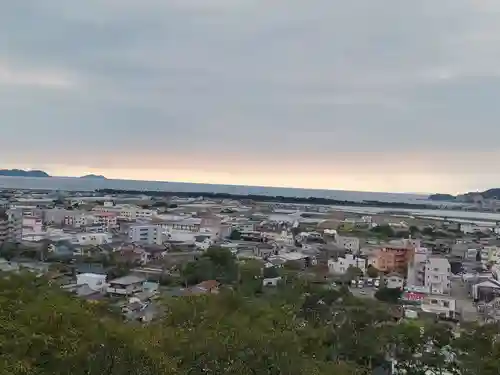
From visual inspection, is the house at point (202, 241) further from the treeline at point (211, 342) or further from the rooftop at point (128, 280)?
the treeline at point (211, 342)

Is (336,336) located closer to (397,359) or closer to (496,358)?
(397,359)

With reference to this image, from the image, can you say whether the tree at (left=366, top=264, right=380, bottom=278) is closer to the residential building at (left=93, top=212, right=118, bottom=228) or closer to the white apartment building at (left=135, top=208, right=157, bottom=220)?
the residential building at (left=93, top=212, right=118, bottom=228)

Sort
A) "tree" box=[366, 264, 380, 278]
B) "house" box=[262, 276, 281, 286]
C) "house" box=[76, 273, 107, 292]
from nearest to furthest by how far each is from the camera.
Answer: "house" box=[262, 276, 281, 286]
"house" box=[76, 273, 107, 292]
"tree" box=[366, 264, 380, 278]

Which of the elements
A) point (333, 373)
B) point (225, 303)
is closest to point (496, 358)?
point (333, 373)

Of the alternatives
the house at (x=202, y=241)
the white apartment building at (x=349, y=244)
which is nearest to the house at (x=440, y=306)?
the white apartment building at (x=349, y=244)

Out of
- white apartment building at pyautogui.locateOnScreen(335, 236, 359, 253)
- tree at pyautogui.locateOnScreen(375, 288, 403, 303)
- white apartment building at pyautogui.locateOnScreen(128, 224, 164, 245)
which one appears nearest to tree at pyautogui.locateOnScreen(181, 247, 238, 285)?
tree at pyautogui.locateOnScreen(375, 288, 403, 303)
